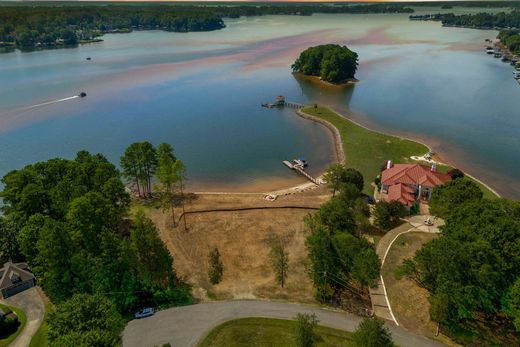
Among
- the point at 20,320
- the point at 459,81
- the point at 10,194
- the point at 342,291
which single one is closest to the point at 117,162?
the point at 10,194

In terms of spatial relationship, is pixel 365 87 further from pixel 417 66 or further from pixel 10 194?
pixel 10 194

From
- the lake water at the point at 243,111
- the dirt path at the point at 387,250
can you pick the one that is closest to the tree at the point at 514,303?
the dirt path at the point at 387,250

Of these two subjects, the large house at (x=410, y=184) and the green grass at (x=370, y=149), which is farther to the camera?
the green grass at (x=370, y=149)

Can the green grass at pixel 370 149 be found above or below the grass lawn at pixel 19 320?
above

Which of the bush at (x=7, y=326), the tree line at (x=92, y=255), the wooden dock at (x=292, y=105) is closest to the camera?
the bush at (x=7, y=326)

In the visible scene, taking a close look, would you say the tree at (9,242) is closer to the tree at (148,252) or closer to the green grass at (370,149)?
the tree at (148,252)

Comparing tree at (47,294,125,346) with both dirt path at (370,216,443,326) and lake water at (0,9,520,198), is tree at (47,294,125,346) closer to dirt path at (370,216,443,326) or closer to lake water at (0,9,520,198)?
dirt path at (370,216,443,326)

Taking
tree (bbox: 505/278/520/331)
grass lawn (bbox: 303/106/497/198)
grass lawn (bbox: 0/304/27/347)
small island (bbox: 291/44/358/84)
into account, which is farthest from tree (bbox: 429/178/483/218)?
small island (bbox: 291/44/358/84)

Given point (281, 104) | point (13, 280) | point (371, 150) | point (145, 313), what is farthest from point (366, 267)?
point (281, 104)
